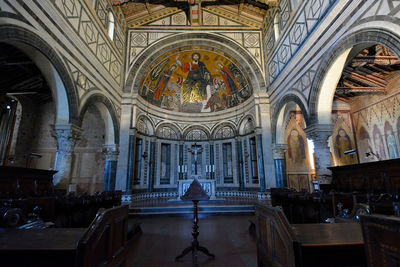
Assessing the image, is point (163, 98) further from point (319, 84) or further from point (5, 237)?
point (5, 237)

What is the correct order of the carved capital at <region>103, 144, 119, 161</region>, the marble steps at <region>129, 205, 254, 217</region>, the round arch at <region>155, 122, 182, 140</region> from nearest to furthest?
1. the marble steps at <region>129, 205, 254, 217</region>
2. the carved capital at <region>103, 144, 119, 161</region>
3. the round arch at <region>155, 122, 182, 140</region>

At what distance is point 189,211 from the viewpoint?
29.0 feet

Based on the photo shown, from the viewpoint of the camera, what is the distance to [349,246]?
186 cm

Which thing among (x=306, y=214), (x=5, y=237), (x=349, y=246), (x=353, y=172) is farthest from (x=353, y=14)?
(x=5, y=237)

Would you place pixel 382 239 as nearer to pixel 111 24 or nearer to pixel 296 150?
pixel 111 24

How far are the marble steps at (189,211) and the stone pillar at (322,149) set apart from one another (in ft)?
10.6

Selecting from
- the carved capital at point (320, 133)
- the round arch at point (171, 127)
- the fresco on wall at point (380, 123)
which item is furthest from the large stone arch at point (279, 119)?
the round arch at point (171, 127)

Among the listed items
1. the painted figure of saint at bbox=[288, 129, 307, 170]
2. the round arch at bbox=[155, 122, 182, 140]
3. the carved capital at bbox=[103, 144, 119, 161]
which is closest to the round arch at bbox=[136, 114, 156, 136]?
the round arch at bbox=[155, 122, 182, 140]

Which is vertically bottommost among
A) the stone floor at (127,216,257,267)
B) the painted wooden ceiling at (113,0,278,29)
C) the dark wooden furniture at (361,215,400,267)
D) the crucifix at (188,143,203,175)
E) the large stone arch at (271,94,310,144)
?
the stone floor at (127,216,257,267)

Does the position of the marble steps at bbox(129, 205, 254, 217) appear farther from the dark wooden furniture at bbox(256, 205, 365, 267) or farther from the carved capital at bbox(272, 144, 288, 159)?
the dark wooden furniture at bbox(256, 205, 365, 267)

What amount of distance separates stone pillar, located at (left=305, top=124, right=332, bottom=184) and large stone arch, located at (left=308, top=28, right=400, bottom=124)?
0.27 metres

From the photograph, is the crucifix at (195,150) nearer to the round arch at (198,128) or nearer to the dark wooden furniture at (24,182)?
the round arch at (198,128)

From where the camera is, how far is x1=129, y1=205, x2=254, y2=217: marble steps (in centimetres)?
852

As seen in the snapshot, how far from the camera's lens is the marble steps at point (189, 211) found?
8516 mm
